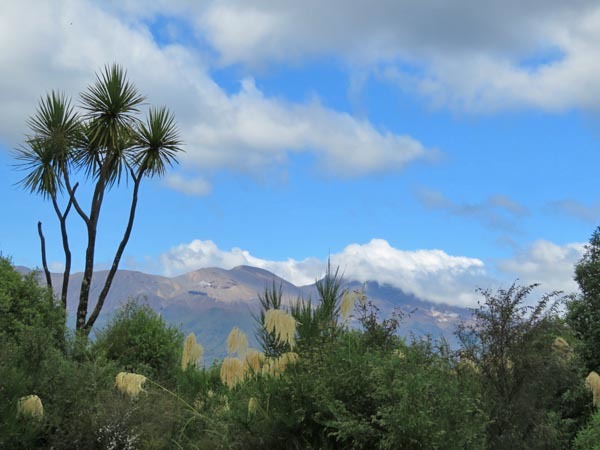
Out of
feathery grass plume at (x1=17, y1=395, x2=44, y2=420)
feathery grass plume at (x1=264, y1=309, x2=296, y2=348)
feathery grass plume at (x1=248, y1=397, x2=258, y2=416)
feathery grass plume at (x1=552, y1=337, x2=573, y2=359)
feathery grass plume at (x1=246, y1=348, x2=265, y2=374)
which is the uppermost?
feathery grass plume at (x1=552, y1=337, x2=573, y2=359)

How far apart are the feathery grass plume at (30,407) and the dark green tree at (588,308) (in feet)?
46.2

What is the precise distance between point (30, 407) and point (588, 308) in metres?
15.7

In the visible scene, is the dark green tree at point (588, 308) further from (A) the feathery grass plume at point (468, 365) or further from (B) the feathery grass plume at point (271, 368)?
(B) the feathery grass plume at point (271, 368)

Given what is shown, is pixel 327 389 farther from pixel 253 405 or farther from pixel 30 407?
pixel 30 407

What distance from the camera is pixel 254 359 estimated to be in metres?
10.7

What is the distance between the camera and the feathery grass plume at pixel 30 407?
1171cm

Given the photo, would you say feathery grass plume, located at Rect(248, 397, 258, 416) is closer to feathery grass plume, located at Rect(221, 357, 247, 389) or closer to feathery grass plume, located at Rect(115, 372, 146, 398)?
feathery grass plume, located at Rect(221, 357, 247, 389)

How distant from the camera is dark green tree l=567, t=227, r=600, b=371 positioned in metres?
20.6

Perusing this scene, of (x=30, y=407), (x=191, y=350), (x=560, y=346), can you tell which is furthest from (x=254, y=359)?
(x=560, y=346)

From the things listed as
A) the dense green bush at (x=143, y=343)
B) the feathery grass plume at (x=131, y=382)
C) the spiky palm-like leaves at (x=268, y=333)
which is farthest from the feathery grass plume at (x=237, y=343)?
the dense green bush at (x=143, y=343)

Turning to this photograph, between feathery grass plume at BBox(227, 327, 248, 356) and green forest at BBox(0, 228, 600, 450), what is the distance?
3 centimetres

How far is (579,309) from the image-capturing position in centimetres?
2155

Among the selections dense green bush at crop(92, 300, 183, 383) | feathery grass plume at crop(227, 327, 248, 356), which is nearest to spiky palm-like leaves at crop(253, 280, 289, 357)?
feathery grass plume at crop(227, 327, 248, 356)

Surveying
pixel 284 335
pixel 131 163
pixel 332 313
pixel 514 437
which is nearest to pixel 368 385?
pixel 284 335
